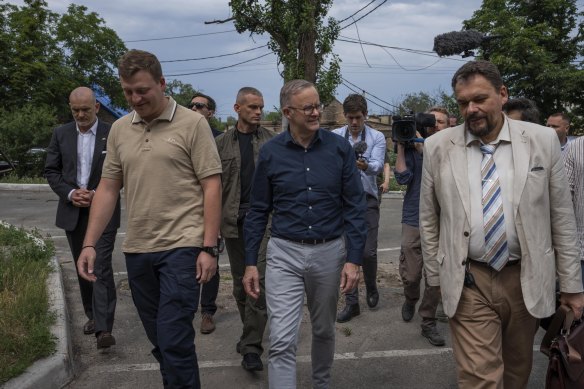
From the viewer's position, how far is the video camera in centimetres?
450

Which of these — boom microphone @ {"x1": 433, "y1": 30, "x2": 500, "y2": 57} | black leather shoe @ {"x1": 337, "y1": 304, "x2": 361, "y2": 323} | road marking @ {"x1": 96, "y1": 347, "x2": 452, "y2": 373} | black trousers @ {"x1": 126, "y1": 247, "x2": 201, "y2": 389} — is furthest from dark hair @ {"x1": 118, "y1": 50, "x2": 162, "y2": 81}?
boom microphone @ {"x1": 433, "y1": 30, "x2": 500, "y2": 57}

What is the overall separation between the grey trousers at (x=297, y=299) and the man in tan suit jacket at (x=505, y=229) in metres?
0.73

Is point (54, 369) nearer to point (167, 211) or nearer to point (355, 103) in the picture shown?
point (167, 211)

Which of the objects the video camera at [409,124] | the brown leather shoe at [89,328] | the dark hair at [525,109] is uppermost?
the dark hair at [525,109]

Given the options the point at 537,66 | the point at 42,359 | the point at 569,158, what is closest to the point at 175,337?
the point at 42,359

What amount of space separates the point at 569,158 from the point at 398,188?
1394 cm

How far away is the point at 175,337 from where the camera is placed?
3236mm

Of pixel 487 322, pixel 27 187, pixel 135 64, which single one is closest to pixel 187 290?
pixel 135 64

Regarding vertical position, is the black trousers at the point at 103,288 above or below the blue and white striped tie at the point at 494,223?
below

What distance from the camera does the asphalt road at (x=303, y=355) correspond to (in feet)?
14.1

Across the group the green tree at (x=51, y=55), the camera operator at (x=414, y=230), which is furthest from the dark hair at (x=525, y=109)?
the green tree at (x=51, y=55)

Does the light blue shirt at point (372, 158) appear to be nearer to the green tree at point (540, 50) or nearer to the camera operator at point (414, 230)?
the camera operator at point (414, 230)

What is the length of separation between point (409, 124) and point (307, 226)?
1.48 metres

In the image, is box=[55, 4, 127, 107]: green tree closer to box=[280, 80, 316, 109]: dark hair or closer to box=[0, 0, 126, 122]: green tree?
box=[0, 0, 126, 122]: green tree
